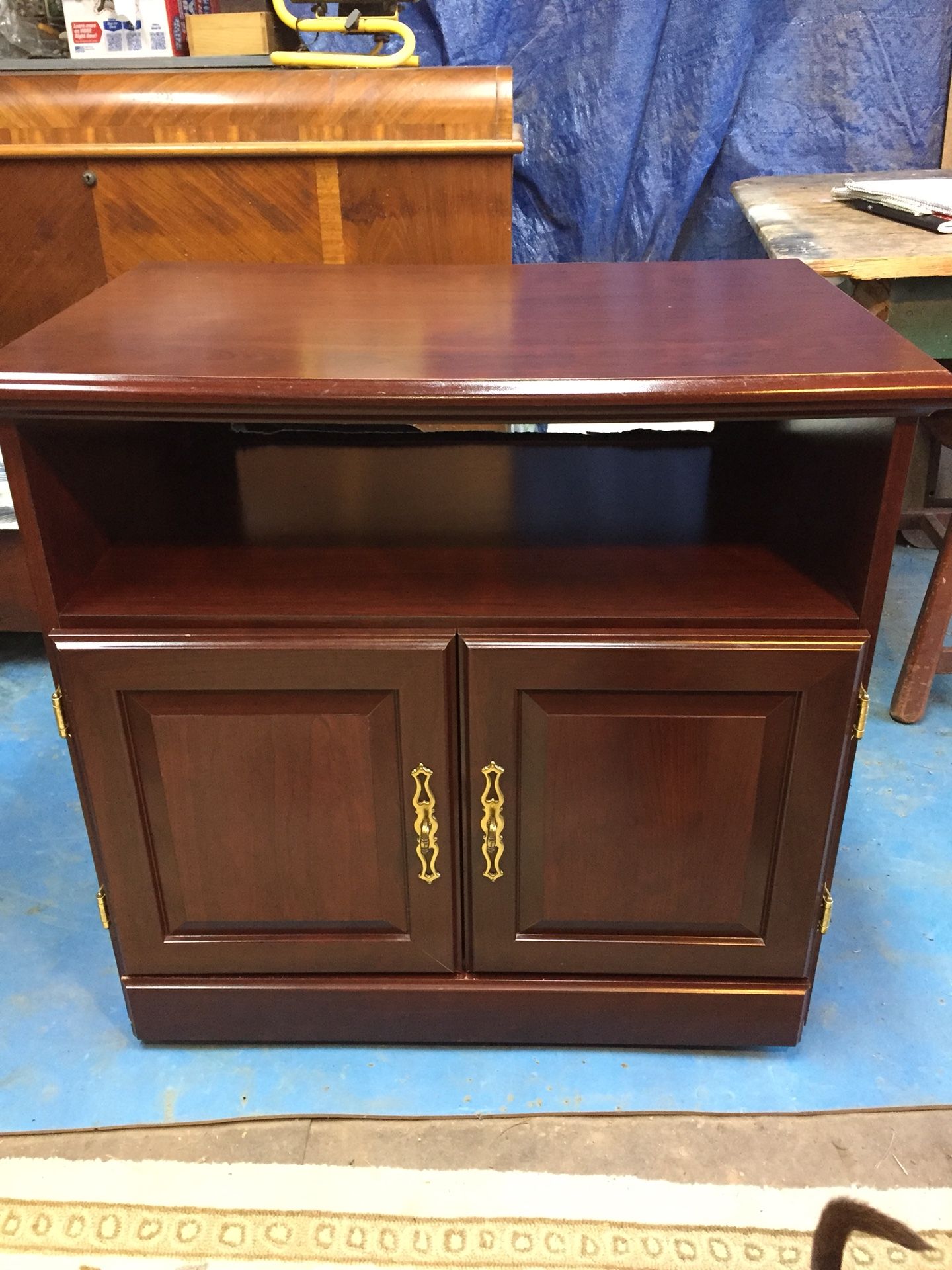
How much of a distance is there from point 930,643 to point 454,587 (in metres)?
0.98

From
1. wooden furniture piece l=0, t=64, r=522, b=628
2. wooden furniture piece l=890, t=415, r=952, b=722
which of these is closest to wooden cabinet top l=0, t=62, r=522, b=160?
wooden furniture piece l=0, t=64, r=522, b=628

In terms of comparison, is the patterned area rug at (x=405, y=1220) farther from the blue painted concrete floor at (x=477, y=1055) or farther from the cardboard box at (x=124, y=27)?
the cardboard box at (x=124, y=27)

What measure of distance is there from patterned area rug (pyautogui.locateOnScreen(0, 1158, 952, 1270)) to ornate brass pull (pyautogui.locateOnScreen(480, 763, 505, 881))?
11.6 inches

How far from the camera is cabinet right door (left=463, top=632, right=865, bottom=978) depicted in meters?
0.88

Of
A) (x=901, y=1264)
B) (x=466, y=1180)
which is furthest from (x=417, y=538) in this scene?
(x=901, y=1264)

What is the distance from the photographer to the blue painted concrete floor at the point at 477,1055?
3.42 feet

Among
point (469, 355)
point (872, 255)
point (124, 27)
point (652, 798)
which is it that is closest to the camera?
point (469, 355)

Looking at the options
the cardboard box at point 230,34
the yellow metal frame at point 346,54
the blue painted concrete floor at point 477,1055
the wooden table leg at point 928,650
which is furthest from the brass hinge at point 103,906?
the cardboard box at point 230,34

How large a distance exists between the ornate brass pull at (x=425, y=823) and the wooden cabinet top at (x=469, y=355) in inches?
13.5

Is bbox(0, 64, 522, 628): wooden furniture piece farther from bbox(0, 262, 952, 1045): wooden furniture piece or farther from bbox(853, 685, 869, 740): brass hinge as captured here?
bbox(853, 685, 869, 740): brass hinge

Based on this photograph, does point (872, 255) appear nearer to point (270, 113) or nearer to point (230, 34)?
point (270, 113)

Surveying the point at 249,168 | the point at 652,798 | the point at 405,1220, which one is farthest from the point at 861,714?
the point at 249,168

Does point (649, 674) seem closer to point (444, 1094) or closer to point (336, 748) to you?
point (336, 748)

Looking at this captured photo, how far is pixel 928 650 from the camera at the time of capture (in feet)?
5.16
